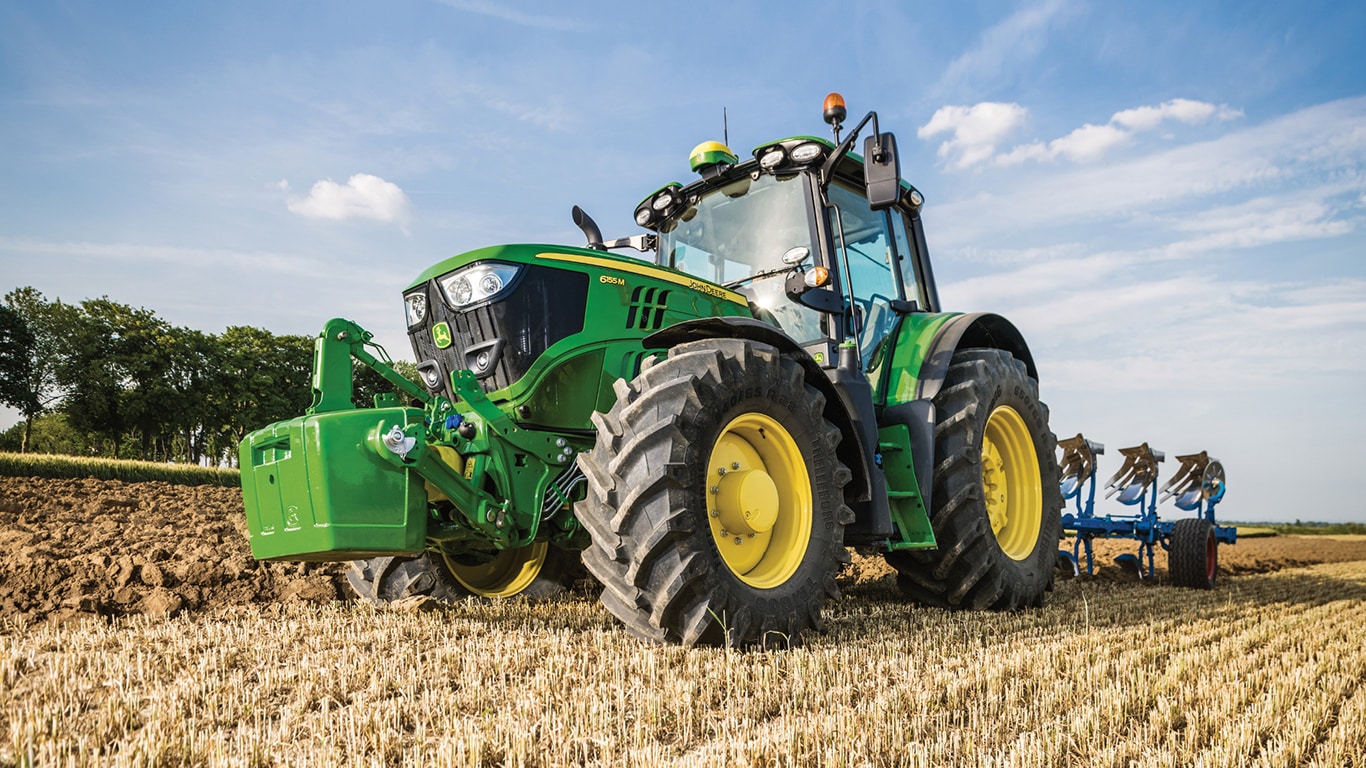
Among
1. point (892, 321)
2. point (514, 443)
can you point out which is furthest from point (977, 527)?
point (514, 443)

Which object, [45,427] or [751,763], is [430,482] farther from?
[45,427]

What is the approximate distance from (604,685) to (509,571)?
251 centimetres

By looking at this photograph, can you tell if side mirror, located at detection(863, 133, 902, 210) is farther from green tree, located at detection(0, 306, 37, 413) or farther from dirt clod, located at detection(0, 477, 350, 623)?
green tree, located at detection(0, 306, 37, 413)

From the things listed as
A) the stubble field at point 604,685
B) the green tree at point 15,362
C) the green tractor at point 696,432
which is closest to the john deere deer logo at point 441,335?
the green tractor at point 696,432

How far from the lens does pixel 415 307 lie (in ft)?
14.9

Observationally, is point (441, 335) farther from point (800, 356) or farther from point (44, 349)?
point (44, 349)

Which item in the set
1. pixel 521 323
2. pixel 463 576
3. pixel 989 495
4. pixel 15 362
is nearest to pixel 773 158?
pixel 521 323

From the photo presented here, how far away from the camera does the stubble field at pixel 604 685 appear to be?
7.55 ft

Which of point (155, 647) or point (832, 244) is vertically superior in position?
point (832, 244)

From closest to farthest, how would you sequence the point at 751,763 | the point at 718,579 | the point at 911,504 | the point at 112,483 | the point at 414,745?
the point at 751,763 → the point at 414,745 → the point at 718,579 → the point at 911,504 → the point at 112,483

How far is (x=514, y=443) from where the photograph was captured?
3.92 meters

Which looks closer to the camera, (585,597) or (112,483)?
(585,597)

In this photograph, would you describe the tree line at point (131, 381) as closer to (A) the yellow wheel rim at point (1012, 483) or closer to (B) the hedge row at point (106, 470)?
(B) the hedge row at point (106, 470)

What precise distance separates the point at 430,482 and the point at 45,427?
57.3 meters
